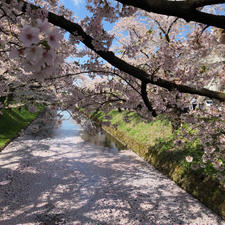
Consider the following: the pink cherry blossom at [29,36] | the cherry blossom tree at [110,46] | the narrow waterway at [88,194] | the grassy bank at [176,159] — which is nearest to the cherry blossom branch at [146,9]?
the cherry blossom tree at [110,46]

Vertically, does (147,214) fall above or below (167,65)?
below

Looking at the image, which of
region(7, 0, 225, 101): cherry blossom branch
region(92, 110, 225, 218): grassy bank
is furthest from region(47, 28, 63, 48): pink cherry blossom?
region(92, 110, 225, 218): grassy bank

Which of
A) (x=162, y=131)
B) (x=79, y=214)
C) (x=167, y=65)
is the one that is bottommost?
(x=79, y=214)

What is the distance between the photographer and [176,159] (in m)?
7.54

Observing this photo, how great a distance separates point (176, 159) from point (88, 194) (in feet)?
12.3

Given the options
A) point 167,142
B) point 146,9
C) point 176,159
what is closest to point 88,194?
point 176,159

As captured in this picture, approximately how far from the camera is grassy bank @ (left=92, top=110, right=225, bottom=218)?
518 cm

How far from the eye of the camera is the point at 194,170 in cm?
622

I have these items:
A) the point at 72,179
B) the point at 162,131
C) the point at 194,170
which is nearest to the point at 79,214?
the point at 72,179

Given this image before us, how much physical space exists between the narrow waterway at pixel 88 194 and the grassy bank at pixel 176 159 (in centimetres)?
26

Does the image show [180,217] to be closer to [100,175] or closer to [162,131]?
[100,175]

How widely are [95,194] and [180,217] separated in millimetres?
2342

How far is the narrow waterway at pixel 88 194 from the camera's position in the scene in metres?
4.46

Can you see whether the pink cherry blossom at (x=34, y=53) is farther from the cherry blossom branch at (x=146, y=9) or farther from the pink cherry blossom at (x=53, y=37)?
the cherry blossom branch at (x=146, y=9)
